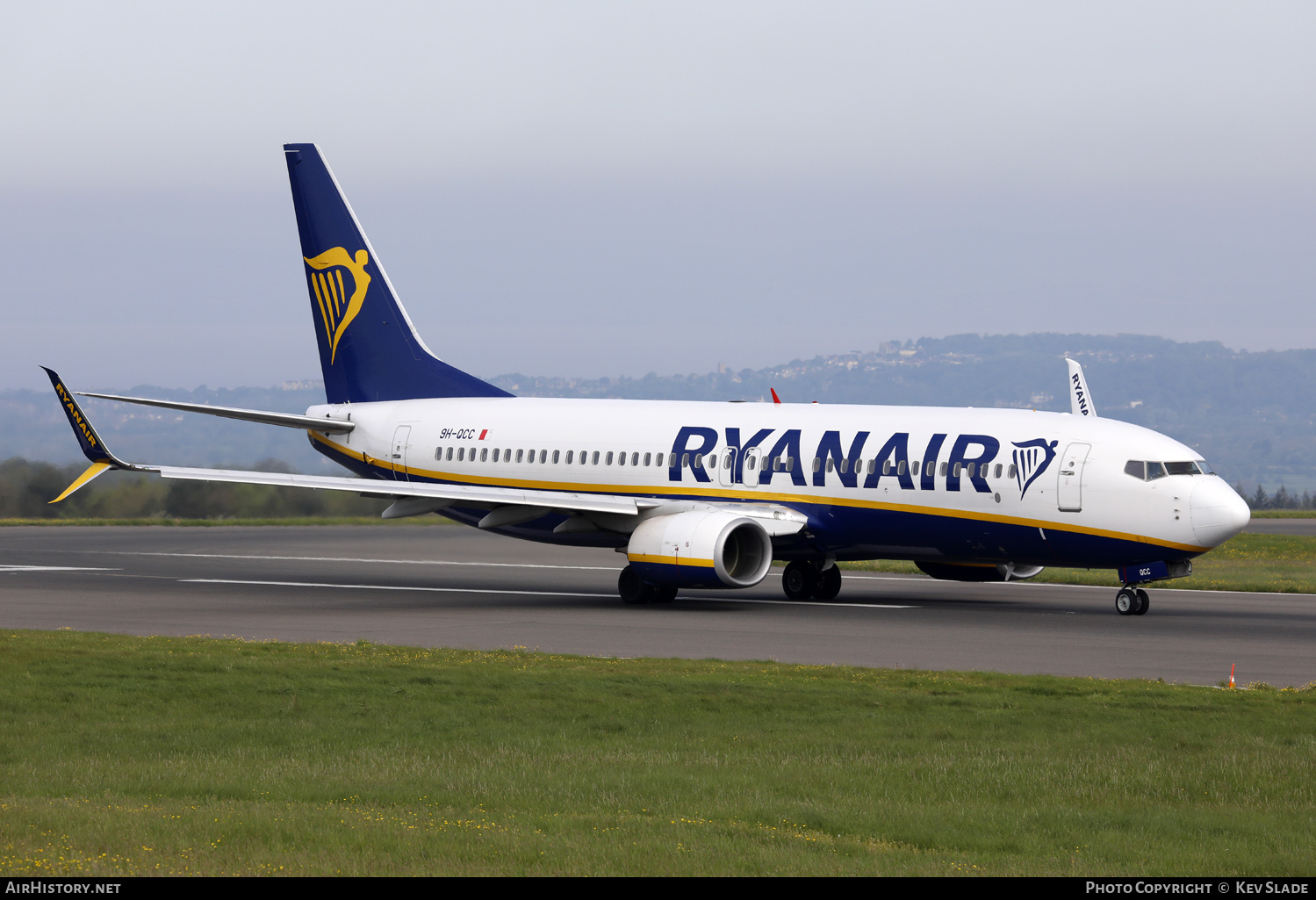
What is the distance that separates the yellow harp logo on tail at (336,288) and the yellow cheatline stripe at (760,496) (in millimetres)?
2838

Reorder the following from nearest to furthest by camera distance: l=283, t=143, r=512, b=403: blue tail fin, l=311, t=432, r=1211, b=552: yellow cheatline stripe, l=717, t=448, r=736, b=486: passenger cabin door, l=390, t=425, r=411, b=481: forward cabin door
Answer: l=311, t=432, r=1211, b=552: yellow cheatline stripe < l=717, t=448, r=736, b=486: passenger cabin door < l=390, t=425, r=411, b=481: forward cabin door < l=283, t=143, r=512, b=403: blue tail fin

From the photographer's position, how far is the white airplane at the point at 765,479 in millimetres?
26812

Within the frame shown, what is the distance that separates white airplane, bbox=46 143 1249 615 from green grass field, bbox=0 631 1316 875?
8700mm

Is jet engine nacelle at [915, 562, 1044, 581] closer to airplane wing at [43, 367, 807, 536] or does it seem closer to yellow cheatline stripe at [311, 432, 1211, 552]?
yellow cheatline stripe at [311, 432, 1211, 552]

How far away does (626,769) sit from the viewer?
12609mm

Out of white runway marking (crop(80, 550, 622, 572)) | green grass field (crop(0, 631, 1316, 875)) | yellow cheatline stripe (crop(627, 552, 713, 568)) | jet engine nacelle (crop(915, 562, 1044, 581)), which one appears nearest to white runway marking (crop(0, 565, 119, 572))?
white runway marking (crop(80, 550, 622, 572))

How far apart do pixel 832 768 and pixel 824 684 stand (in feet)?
16.8

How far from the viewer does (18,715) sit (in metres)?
15.1

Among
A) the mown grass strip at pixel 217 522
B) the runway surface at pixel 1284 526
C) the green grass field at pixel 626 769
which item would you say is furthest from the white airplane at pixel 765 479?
the runway surface at pixel 1284 526

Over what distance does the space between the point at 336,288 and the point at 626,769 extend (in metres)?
27.3

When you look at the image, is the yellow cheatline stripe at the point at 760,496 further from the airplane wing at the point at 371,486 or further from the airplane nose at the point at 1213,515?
the airplane wing at the point at 371,486

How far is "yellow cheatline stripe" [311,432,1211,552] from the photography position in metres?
26.7

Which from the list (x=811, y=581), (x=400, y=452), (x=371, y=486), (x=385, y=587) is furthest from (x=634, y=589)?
(x=400, y=452)

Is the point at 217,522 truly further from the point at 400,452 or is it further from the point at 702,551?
the point at 702,551
